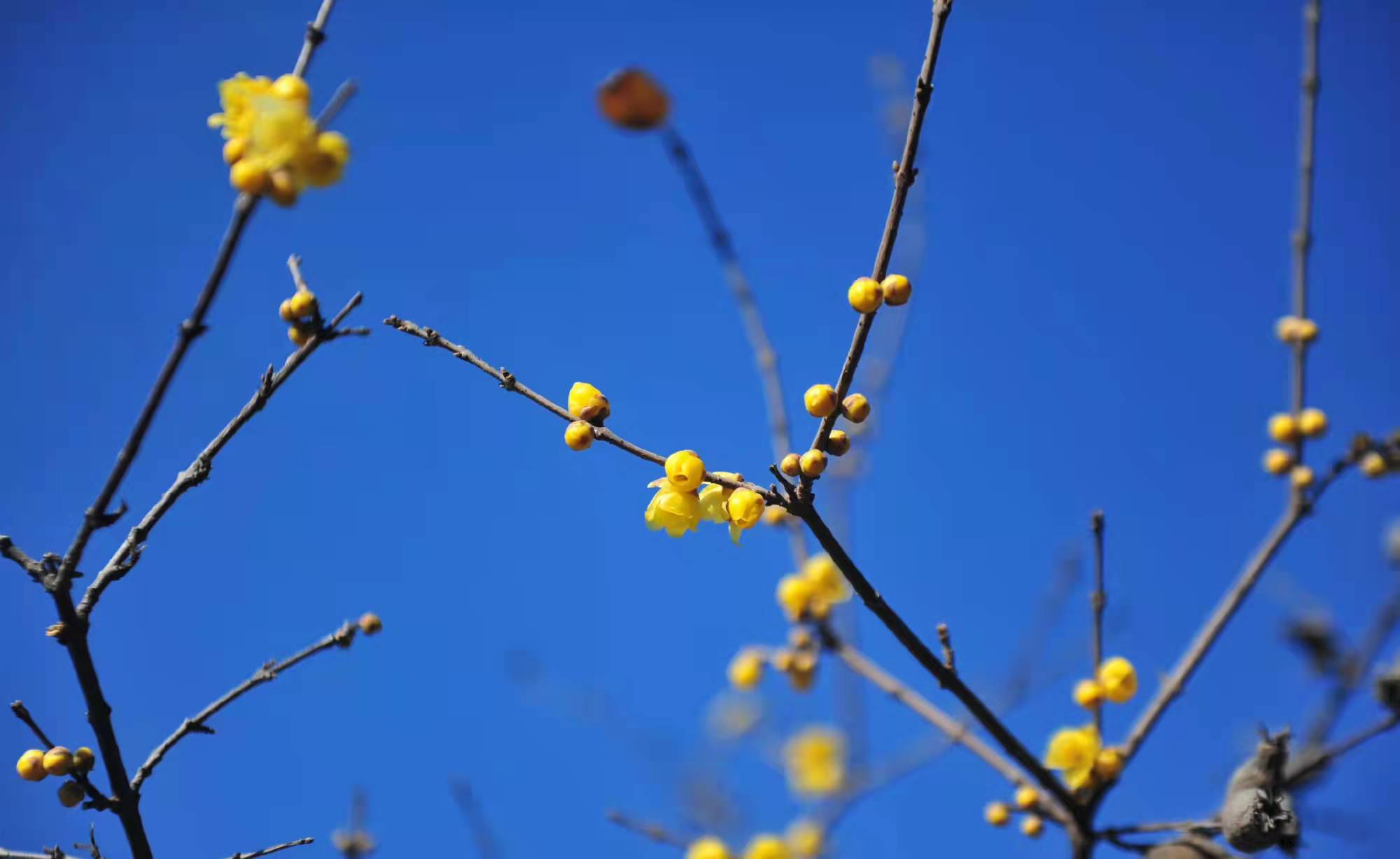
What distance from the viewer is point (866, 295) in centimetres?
215

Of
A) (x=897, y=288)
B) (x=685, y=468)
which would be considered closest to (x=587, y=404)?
(x=685, y=468)

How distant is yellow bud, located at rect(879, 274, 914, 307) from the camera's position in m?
2.25

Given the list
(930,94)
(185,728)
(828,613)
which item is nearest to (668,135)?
(930,94)

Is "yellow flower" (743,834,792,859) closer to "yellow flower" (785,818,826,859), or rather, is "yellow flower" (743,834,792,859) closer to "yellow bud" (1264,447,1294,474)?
"yellow flower" (785,818,826,859)

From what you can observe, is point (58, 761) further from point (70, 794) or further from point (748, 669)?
point (748, 669)

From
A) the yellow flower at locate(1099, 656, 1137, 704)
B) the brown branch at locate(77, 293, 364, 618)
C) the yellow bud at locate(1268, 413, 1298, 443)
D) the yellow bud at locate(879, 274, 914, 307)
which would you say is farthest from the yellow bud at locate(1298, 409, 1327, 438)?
the brown branch at locate(77, 293, 364, 618)

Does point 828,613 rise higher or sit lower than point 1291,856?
higher

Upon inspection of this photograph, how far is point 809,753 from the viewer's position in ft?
20.7

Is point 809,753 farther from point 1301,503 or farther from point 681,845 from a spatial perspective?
point 1301,503

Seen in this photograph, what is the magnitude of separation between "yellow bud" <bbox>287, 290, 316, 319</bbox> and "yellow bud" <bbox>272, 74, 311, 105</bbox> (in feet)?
1.34

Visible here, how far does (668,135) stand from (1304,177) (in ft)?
7.59

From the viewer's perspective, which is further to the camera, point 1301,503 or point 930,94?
point 1301,503

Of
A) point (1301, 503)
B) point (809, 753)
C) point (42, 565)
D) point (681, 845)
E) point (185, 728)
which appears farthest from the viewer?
point (809, 753)

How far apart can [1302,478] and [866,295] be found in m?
2.09
